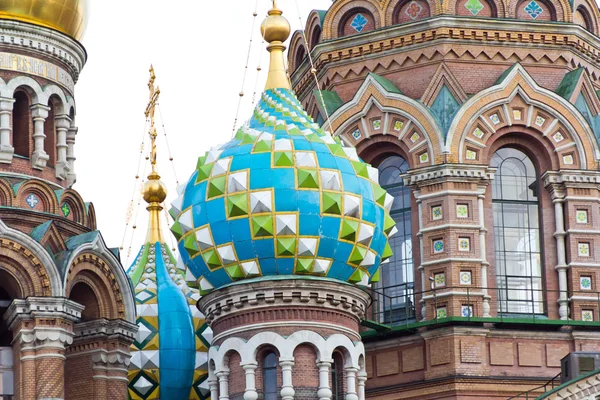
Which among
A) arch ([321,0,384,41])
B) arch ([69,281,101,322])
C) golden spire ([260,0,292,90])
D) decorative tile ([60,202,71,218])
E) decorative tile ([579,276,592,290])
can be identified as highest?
arch ([321,0,384,41])

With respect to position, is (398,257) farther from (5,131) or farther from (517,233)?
(5,131)

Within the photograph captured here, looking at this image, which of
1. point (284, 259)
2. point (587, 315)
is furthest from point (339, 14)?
point (284, 259)

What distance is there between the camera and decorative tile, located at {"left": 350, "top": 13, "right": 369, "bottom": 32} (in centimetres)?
4838

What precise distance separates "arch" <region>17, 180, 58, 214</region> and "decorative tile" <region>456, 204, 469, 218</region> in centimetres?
824

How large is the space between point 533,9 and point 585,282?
5792 millimetres

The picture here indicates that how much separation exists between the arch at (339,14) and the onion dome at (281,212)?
6.08 meters

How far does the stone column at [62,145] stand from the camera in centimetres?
4331

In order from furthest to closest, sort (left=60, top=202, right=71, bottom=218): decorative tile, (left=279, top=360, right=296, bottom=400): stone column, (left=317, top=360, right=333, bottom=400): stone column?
(left=60, top=202, right=71, bottom=218): decorative tile < (left=317, top=360, right=333, bottom=400): stone column < (left=279, top=360, right=296, bottom=400): stone column

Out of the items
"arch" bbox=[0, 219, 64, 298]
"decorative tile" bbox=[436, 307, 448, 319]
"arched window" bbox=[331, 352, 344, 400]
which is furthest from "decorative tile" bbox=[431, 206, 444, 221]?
"arch" bbox=[0, 219, 64, 298]

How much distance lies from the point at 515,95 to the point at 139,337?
879 centimetres

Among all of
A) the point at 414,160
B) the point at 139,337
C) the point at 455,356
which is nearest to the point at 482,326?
the point at 455,356

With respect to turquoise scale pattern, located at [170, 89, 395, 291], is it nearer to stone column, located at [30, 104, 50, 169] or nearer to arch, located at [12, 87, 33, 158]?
stone column, located at [30, 104, 50, 169]

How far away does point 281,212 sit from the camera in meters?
41.2

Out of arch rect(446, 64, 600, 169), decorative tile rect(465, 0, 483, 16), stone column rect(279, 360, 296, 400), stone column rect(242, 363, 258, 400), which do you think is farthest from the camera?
decorative tile rect(465, 0, 483, 16)
